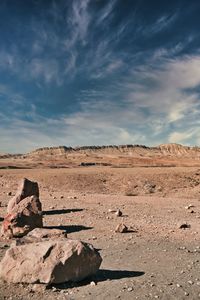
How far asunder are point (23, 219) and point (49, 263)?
7430 mm

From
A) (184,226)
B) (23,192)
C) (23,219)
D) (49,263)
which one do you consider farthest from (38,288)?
(23,192)

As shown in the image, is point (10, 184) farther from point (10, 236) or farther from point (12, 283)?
point (12, 283)

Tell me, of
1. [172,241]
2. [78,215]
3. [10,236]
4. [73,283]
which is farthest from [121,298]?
[78,215]

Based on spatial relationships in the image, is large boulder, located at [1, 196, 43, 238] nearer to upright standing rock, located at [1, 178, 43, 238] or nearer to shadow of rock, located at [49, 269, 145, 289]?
upright standing rock, located at [1, 178, 43, 238]

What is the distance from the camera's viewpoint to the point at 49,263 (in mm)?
9867

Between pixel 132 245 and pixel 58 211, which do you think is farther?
pixel 58 211

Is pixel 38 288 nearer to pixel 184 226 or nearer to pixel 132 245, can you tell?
pixel 132 245

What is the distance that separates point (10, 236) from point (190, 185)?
26.2m

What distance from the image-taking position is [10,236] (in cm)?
1617

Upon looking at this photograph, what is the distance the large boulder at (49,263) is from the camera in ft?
32.6

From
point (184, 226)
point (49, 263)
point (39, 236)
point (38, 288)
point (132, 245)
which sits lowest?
point (38, 288)

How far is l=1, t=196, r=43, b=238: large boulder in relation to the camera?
16.4m

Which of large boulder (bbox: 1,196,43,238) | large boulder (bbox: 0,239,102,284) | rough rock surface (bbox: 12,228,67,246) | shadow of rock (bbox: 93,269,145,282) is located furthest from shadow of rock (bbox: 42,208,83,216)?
large boulder (bbox: 0,239,102,284)

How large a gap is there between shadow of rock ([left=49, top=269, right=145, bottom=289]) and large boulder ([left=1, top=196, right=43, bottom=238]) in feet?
18.6
